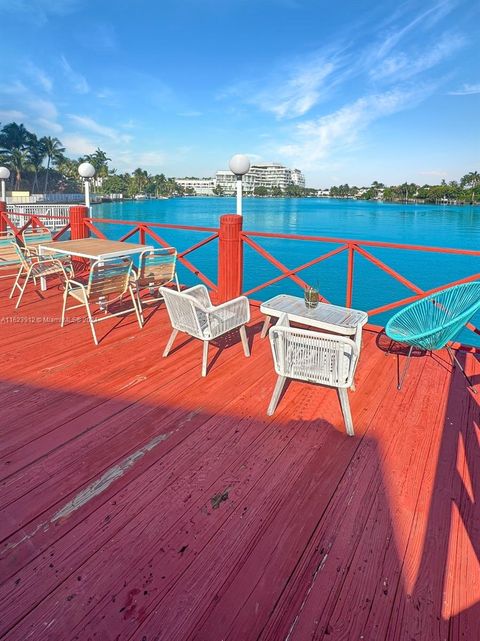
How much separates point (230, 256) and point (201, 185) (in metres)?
145

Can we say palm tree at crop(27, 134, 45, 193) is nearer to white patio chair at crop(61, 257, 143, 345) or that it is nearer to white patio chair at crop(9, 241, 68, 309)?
white patio chair at crop(9, 241, 68, 309)

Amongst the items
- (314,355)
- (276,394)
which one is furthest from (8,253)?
(314,355)

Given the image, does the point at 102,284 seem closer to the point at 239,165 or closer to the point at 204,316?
the point at 204,316

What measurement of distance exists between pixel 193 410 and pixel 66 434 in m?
0.79

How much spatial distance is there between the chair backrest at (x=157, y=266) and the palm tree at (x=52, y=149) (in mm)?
68965

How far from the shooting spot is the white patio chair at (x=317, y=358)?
7.39 feet

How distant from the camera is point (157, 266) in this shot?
4.69m

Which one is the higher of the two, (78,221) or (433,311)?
(78,221)

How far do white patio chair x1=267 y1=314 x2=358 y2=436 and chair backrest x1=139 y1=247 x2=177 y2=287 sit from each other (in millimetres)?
2671

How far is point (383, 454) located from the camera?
2189mm

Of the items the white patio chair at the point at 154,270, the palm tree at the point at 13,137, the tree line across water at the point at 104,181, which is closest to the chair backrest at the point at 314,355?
the white patio chair at the point at 154,270

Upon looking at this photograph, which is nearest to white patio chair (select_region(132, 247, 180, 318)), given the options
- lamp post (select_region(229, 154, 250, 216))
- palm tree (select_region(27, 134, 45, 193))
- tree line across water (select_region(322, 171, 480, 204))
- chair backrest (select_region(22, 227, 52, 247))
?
lamp post (select_region(229, 154, 250, 216))

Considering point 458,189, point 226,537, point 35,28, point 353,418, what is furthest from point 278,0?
point 458,189

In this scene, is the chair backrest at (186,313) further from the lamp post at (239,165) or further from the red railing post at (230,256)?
the lamp post at (239,165)
